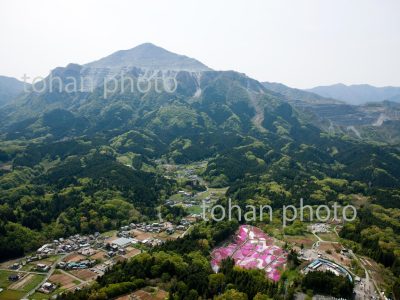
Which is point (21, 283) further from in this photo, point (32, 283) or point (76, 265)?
point (76, 265)

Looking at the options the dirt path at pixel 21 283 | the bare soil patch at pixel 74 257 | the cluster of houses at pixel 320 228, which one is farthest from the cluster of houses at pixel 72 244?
the cluster of houses at pixel 320 228

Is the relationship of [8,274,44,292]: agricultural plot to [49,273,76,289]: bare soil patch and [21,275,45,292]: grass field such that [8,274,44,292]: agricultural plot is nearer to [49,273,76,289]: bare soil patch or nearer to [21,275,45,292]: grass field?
[21,275,45,292]: grass field

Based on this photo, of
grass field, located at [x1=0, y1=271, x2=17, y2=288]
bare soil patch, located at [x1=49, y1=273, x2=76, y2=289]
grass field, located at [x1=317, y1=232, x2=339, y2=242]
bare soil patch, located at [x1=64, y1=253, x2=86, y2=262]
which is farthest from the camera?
grass field, located at [x1=317, y1=232, x2=339, y2=242]

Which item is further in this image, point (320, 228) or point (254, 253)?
point (320, 228)

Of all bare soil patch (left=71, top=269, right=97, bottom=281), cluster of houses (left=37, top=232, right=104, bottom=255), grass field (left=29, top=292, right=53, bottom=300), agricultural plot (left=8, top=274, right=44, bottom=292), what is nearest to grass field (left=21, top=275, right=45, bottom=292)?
agricultural plot (left=8, top=274, right=44, bottom=292)

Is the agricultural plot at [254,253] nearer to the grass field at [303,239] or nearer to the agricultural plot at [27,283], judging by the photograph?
the grass field at [303,239]

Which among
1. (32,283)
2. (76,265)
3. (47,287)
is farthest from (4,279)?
(76,265)

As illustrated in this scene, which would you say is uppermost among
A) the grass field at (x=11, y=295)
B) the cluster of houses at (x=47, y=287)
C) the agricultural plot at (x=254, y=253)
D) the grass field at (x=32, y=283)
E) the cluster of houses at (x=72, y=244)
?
the agricultural plot at (x=254, y=253)

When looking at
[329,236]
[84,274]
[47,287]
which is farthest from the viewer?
[329,236]

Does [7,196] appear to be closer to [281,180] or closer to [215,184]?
[215,184]
